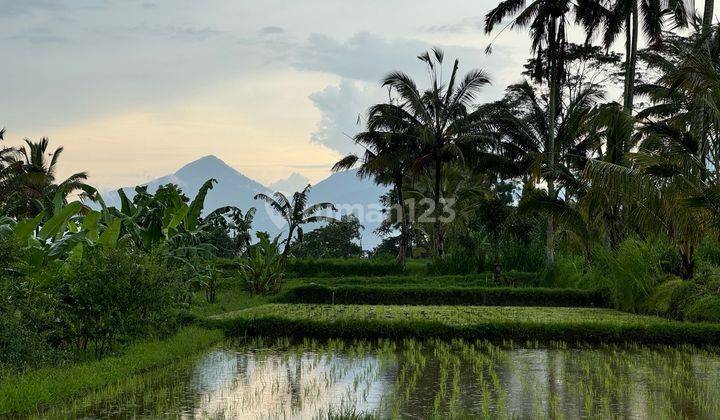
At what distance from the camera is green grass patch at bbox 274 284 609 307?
20.4 m

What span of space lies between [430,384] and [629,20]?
1702 cm

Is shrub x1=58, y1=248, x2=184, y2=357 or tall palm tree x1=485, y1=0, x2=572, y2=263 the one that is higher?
tall palm tree x1=485, y1=0, x2=572, y2=263

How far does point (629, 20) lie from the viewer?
73.7ft

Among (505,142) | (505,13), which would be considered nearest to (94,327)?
(505,13)

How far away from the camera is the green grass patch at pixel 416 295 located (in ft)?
67.0

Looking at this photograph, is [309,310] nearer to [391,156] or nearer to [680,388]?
[680,388]

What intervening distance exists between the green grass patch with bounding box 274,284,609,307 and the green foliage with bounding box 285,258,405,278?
7270 millimetres

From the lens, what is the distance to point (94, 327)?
9703 mm

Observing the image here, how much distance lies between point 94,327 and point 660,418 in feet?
21.3

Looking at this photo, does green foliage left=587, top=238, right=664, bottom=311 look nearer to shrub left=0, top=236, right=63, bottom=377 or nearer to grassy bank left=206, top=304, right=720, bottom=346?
grassy bank left=206, top=304, right=720, bottom=346

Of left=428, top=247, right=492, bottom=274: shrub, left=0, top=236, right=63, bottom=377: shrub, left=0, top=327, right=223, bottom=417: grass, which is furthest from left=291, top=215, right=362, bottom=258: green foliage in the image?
left=0, top=236, right=63, bottom=377: shrub

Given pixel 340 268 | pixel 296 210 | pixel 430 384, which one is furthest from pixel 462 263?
pixel 430 384

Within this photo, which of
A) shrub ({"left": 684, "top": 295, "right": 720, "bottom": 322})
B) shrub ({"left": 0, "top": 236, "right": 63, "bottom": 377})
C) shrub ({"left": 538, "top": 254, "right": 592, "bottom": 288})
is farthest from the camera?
shrub ({"left": 538, "top": 254, "right": 592, "bottom": 288})

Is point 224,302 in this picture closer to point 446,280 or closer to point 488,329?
point 488,329
